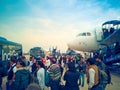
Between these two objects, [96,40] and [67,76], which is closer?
[67,76]

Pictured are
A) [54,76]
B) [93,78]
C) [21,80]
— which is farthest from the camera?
[54,76]

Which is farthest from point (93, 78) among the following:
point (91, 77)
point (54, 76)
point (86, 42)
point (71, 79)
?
point (86, 42)

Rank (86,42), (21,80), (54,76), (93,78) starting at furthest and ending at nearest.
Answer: (86,42) < (54,76) < (93,78) < (21,80)

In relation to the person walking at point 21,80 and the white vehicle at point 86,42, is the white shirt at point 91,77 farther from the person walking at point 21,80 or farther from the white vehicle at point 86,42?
the white vehicle at point 86,42

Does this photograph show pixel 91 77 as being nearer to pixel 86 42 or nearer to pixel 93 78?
pixel 93 78

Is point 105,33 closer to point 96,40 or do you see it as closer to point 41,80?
point 96,40

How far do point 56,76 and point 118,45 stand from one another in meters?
15.7

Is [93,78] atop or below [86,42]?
below

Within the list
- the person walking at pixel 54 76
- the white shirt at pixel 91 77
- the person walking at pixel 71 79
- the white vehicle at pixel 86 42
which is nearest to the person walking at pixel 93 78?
the white shirt at pixel 91 77

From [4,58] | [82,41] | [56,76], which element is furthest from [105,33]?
[56,76]

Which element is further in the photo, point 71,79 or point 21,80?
point 71,79

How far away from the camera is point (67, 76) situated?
22.9 ft

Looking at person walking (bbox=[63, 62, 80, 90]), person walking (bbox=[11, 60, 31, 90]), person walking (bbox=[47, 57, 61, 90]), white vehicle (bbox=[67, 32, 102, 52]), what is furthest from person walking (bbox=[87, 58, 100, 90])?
white vehicle (bbox=[67, 32, 102, 52])

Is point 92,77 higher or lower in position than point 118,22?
lower
